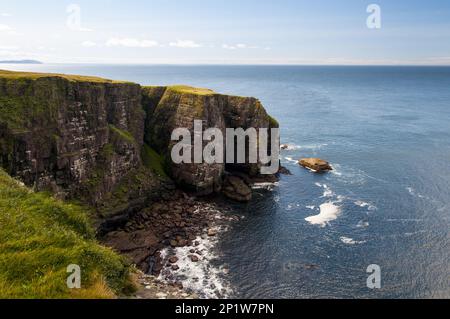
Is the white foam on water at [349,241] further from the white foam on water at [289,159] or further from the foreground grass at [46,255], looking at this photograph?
the white foam on water at [289,159]

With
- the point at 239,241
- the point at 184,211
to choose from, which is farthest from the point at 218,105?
the point at 239,241

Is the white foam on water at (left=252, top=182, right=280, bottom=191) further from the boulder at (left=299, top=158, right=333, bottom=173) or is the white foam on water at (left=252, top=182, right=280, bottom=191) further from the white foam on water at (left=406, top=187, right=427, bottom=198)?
the white foam on water at (left=406, top=187, right=427, bottom=198)

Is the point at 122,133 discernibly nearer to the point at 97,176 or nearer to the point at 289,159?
the point at 97,176

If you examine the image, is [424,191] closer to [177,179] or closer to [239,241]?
[239,241]

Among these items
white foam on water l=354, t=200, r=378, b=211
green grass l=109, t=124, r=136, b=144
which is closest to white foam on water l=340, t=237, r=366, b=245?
white foam on water l=354, t=200, r=378, b=211

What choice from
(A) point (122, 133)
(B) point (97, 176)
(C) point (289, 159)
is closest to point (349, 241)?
(B) point (97, 176)

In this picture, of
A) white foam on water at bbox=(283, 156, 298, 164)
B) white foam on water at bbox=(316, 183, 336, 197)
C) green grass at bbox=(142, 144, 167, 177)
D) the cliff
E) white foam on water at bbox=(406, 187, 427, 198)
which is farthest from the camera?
white foam on water at bbox=(283, 156, 298, 164)

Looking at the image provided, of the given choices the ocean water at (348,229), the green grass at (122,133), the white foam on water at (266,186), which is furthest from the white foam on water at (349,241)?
the green grass at (122,133)
